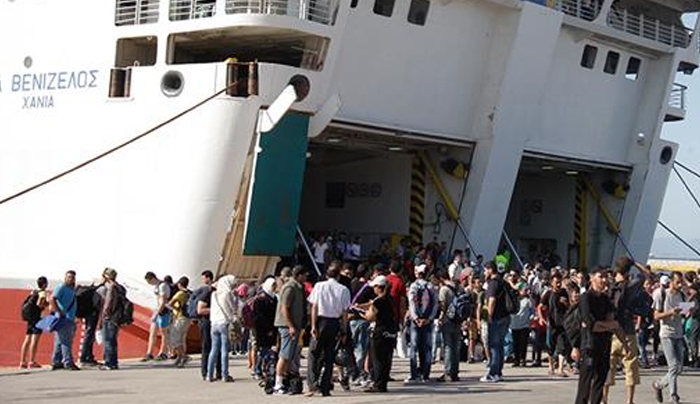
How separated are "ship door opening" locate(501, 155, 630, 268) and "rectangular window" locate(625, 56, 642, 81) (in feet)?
7.44

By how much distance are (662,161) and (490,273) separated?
50.2 feet

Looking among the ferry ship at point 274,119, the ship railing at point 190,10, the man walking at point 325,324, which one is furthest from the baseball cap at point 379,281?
the ship railing at point 190,10

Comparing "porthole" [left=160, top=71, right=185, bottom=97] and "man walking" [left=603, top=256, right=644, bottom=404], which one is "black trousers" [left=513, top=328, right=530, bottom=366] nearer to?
"man walking" [left=603, top=256, right=644, bottom=404]

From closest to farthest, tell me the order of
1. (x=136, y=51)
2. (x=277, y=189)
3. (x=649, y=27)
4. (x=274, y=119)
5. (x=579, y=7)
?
1. (x=274, y=119)
2. (x=277, y=189)
3. (x=136, y=51)
4. (x=579, y=7)
5. (x=649, y=27)

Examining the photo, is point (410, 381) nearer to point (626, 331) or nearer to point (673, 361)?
point (626, 331)

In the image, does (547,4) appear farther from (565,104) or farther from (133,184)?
(133,184)

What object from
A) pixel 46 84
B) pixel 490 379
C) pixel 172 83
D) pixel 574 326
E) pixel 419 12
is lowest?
pixel 490 379

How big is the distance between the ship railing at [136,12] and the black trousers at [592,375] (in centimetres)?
1200

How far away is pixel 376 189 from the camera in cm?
2809

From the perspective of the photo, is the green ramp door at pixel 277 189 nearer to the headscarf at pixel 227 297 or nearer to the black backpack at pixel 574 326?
the headscarf at pixel 227 297

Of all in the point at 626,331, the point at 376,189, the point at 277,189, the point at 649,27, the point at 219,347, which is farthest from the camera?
the point at 649,27

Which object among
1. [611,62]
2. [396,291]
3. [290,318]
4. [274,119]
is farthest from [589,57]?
[290,318]

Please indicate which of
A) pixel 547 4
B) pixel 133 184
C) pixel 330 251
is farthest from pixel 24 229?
pixel 547 4

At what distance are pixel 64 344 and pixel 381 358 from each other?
4.97 m
